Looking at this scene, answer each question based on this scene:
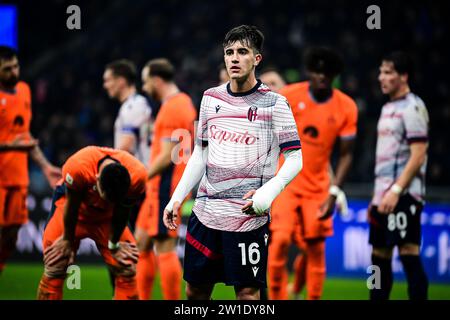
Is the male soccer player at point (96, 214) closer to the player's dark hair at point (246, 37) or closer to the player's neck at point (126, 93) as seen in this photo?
the player's dark hair at point (246, 37)

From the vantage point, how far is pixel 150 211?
25.4 feet

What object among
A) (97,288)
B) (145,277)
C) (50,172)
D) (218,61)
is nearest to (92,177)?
(50,172)

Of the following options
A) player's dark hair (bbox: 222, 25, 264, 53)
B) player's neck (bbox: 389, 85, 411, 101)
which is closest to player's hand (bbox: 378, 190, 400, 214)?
player's neck (bbox: 389, 85, 411, 101)

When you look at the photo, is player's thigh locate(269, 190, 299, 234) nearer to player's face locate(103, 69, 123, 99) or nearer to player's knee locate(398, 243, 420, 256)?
player's knee locate(398, 243, 420, 256)

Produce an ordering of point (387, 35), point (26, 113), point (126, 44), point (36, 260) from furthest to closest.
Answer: point (126, 44)
point (387, 35)
point (36, 260)
point (26, 113)

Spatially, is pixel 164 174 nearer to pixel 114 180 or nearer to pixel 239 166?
pixel 114 180

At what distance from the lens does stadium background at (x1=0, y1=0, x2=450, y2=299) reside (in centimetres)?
1167

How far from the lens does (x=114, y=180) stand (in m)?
5.49

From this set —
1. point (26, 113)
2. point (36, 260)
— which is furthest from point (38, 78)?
point (26, 113)

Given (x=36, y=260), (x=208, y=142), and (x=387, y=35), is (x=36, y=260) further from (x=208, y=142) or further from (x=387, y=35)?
(x=387, y=35)

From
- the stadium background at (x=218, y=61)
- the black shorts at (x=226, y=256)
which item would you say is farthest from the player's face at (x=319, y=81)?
the stadium background at (x=218, y=61)

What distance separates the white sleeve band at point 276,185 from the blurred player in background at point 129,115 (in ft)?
10.0
